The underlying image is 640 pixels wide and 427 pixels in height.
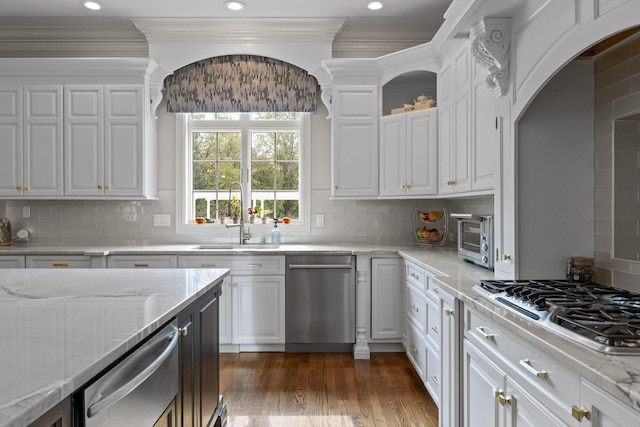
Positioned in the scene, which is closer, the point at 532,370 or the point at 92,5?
the point at 532,370

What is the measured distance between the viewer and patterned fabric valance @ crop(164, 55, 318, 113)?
13.3 ft

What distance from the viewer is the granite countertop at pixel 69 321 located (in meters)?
0.79

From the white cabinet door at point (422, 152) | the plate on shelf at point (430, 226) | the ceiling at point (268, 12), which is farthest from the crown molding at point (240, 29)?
the plate on shelf at point (430, 226)

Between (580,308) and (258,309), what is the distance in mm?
2658

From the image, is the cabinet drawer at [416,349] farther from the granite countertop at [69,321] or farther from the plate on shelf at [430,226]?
the granite countertop at [69,321]

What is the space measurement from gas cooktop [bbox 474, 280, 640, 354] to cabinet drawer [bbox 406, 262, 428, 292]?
0.98 meters

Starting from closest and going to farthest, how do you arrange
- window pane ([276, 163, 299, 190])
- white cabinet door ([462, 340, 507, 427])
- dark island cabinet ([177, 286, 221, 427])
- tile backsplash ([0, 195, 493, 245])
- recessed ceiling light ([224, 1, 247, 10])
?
white cabinet door ([462, 340, 507, 427]), dark island cabinet ([177, 286, 221, 427]), recessed ceiling light ([224, 1, 247, 10]), tile backsplash ([0, 195, 493, 245]), window pane ([276, 163, 299, 190])

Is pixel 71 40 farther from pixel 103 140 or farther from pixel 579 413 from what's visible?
pixel 579 413

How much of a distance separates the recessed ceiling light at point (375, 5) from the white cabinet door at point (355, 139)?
636 mm

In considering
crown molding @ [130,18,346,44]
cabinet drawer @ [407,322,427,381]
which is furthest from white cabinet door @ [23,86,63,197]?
cabinet drawer @ [407,322,427,381]

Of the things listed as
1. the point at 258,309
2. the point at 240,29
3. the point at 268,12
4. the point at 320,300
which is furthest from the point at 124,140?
the point at 320,300

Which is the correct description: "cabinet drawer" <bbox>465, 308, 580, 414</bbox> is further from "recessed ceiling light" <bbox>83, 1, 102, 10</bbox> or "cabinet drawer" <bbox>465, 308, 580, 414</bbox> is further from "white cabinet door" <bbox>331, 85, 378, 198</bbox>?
"recessed ceiling light" <bbox>83, 1, 102, 10</bbox>

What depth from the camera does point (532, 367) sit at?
1.23 metres

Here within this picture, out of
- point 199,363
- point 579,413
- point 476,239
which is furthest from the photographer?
point 476,239
